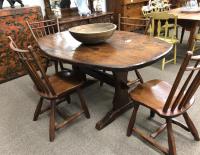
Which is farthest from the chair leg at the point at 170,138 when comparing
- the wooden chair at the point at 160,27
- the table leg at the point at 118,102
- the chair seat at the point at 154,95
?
the wooden chair at the point at 160,27

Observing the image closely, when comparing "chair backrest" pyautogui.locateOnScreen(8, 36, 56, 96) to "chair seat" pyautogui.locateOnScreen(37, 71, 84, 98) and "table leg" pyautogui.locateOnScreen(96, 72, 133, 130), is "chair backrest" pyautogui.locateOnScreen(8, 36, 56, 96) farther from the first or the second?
"table leg" pyautogui.locateOnScreen(96, 72, 133, 130)

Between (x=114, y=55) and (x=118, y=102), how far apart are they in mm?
629

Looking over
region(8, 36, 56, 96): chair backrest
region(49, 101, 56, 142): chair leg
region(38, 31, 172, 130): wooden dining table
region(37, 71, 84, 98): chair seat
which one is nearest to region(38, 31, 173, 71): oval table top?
region(38, 31, 172, 130): wooden dining table

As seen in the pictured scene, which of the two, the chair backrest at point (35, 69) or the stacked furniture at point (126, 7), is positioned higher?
the stacked furniture at point (126, 7)

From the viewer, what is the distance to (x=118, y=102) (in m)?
2.04

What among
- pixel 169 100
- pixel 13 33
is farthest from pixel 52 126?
pixel 13 33

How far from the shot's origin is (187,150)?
1621 millimetres

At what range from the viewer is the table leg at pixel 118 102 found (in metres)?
1.94

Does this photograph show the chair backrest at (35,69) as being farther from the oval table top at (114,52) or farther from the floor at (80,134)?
the floor at (80,134)

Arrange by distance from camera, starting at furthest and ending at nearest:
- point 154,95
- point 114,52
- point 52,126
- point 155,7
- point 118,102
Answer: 1. point 155,7
2. point 118,102
3. point 52,126
4. point 114,52
5. point 154,95

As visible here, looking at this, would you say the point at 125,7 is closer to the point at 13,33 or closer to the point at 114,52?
the point at 13,33

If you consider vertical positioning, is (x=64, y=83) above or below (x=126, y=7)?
below

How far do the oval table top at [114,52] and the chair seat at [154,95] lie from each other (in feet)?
0.95

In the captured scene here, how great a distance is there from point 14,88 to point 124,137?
1.95 m
